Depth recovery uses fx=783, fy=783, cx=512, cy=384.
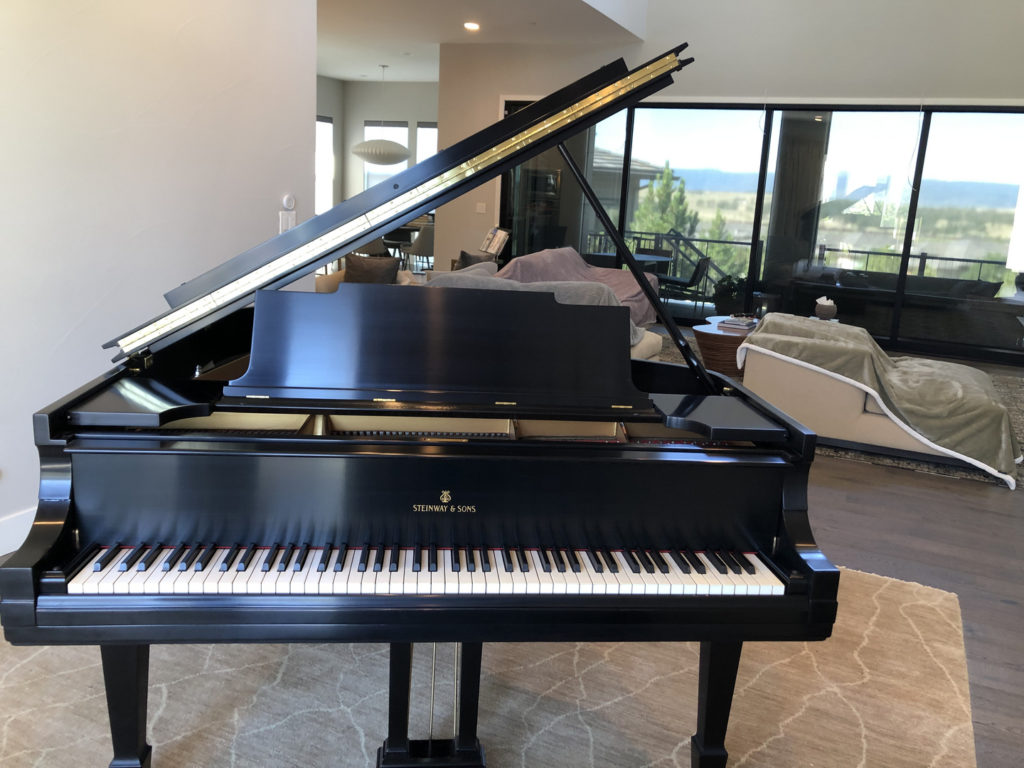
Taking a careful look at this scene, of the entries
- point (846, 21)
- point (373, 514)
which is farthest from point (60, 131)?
point (846, 21)

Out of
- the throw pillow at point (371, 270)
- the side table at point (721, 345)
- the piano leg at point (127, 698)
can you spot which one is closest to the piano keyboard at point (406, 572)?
the piano leg at point (127, 698)

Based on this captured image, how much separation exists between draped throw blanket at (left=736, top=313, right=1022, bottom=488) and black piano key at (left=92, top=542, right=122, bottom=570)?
4137mm

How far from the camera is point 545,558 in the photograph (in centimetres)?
162

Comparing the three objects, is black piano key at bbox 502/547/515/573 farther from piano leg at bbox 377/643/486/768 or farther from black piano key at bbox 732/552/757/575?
black piano key at bbox 732/552/757/575

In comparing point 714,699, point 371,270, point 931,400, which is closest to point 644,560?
point 714,699

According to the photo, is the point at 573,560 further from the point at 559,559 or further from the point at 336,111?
the point at 336,111

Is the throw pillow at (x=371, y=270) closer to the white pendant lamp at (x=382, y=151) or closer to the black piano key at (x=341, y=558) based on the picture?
the white pendant lamp at (x=382, y=151)

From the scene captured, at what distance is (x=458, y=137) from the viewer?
955cm

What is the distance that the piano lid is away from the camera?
191 centimetres

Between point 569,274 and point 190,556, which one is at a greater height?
point 569,274

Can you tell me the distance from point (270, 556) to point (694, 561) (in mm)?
875

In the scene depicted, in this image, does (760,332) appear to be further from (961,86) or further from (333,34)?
(333,34)

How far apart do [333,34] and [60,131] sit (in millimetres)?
6797

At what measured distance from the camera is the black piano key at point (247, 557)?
1.54 m
